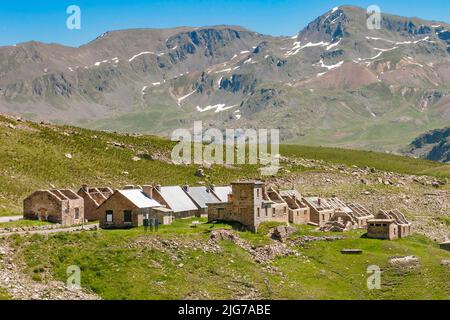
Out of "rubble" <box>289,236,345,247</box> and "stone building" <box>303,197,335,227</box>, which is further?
"stone building" <box>303,197,335,227</box>

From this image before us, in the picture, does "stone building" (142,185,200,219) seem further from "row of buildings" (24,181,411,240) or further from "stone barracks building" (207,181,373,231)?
"stone barracks building" (207,181,373,231)

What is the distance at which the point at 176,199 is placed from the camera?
88.8 m

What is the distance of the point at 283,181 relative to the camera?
130000 mm

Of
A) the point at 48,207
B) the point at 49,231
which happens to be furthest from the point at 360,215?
the point at 49,231

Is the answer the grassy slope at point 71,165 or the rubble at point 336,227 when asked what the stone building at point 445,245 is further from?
the grassy slope at point 71,165

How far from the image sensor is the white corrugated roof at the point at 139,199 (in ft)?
255

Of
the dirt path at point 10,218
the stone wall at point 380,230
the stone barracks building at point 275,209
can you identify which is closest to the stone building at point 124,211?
the stone barracks building at point 275,209

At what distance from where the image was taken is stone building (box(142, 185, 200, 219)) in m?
85.4

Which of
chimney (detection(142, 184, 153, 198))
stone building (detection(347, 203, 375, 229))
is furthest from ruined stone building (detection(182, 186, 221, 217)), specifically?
stone building (detection(347, 203, 375, 229))

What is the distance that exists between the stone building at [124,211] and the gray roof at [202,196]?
12.7m

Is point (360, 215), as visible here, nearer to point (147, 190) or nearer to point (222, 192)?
point (222, 192)
